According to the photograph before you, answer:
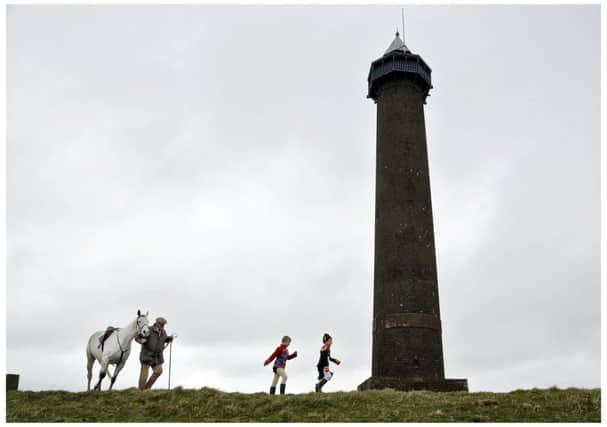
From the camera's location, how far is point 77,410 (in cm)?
1484

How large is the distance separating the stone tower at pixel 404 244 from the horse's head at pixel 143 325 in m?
8.10

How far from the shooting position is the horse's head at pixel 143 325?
1756cm

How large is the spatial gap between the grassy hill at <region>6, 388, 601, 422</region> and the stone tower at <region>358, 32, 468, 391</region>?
6.45 meters

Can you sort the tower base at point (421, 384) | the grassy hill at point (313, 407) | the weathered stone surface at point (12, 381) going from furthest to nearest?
the tower base at point (421, 384) < the weathered stone surface at point (12, 381) < the grassy hill at point (313, 407)

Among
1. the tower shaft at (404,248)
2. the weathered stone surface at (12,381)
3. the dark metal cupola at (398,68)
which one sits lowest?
the weathered stone surface at (12,381)

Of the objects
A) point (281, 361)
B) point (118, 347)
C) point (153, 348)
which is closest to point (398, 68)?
point (281, 361)

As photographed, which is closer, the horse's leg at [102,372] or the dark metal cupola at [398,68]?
the horse's leg at [102,372]

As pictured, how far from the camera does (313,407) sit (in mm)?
14438

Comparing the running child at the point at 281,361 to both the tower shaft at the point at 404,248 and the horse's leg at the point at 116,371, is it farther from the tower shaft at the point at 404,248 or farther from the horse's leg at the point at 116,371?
the tower shaft at the point at 404,248

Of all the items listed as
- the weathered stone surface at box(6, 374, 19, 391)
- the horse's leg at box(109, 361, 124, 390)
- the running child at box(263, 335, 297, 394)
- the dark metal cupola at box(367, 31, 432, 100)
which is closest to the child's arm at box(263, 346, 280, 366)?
the running child at box(263, 335, 297, 394)

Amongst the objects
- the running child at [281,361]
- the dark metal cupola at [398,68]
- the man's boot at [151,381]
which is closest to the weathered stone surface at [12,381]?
the man's boot at [151,381]

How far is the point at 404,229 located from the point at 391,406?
1093cm

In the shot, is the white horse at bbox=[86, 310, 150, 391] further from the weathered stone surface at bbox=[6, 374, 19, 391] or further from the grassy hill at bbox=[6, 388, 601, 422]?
the weathered stone surface at bbox=[6, 374, 19, 391]

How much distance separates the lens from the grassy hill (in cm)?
1332
